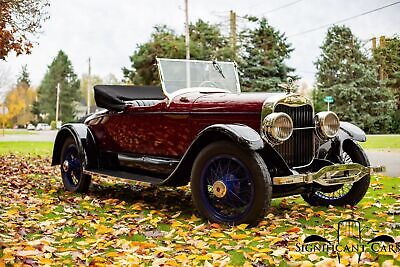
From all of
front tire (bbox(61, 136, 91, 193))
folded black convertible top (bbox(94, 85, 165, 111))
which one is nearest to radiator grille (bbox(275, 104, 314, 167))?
folded black convertible top (bbox(94, 85, 165, 111))

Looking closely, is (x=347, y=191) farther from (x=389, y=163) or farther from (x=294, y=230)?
(x=389, y=163)

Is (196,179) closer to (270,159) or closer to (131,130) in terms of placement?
(270,159)

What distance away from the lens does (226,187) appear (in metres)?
4.73

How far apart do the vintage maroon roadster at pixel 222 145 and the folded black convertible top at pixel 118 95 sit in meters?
0.01

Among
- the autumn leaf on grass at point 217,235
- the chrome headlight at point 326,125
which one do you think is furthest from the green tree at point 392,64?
the autumn leaf on grass at point 217,235

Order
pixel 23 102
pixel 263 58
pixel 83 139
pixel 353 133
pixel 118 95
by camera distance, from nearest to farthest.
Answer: pixel 353 133 → pixel 118 95 → pixel 83 139 → pixel 263 58 → pixel 23 102

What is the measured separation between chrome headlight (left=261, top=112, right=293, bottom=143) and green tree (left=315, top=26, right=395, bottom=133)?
20726 millimetres

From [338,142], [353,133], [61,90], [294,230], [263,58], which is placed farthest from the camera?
[61,90]

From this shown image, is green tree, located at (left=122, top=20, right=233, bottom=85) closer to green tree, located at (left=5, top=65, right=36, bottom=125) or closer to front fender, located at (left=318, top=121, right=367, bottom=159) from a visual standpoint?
front fender, located at (left=318, top=121, right=367, bottom=159)

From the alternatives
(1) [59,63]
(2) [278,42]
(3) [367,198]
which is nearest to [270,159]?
(3) [367,198]

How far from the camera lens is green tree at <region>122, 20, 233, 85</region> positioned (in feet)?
95.7

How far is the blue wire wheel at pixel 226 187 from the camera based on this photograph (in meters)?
4.67

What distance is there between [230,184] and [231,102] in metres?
0.86

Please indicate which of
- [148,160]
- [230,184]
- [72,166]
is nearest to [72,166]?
[72,166]
